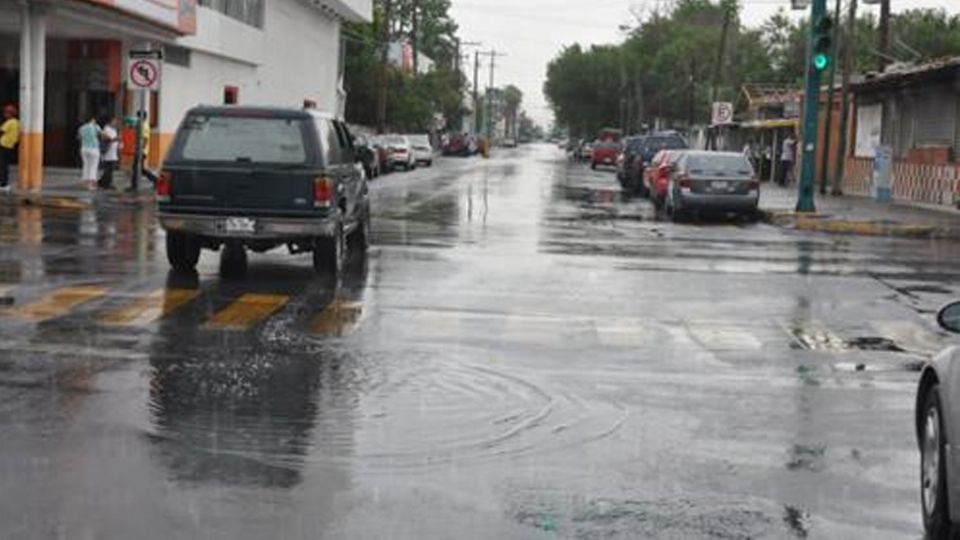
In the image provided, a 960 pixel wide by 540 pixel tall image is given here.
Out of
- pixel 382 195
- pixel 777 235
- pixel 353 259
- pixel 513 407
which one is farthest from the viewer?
pixel 382 195

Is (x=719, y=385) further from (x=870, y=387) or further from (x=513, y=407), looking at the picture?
(x=513, y=407)

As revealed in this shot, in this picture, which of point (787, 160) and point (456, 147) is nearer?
point (787, 160)

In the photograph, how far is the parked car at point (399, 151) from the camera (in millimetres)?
55906

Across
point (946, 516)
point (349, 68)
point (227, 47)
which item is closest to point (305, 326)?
point (946, 516)

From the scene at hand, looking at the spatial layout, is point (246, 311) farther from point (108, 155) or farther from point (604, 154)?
point (604, 154)

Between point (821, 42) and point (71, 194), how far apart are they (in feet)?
48.6

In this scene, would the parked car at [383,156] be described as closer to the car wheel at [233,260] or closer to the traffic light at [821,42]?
the traffic light at [821,42]

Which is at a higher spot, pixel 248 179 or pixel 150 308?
pixel 248 179

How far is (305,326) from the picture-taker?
38.4 feet

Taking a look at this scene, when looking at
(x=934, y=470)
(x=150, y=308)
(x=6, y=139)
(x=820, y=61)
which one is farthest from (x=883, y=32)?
(x=934, y=470)

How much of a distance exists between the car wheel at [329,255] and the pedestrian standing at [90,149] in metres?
13.9

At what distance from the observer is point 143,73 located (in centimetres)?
2722

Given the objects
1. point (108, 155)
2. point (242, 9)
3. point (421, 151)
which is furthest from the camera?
point (421, 151)

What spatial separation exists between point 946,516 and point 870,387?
3912mm
